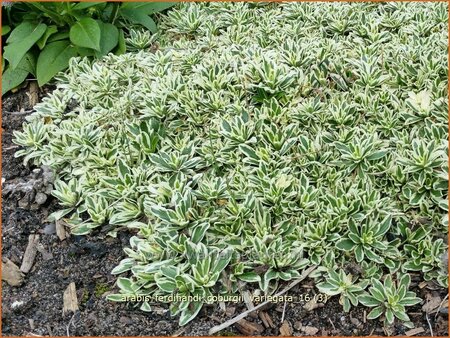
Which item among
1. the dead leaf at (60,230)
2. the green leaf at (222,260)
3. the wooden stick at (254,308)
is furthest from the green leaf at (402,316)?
the dead leaf at (60,230)

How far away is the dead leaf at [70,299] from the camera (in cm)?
335

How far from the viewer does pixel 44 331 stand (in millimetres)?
3285

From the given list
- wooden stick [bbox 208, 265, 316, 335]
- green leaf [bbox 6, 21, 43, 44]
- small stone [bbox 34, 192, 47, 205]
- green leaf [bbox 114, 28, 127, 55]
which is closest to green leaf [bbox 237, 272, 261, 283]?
wooden stick [bbox 208, 265, 316, 335]

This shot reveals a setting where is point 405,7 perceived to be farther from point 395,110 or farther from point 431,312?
point 431,312

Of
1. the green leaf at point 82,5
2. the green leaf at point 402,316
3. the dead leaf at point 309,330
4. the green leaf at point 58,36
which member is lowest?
the dead leaf at point 309,330

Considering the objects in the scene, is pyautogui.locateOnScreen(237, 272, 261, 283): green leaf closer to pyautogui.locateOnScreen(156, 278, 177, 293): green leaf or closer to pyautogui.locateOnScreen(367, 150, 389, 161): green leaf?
pyautogui.locateOnScreen(156, 278, 177, 293): green leaf

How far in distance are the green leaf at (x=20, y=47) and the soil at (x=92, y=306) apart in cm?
103

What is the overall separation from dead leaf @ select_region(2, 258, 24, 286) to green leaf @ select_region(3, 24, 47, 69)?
1.44 meters

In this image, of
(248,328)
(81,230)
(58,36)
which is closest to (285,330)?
(248,328)

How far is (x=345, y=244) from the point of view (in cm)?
327

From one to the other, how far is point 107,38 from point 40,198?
1.44 metres

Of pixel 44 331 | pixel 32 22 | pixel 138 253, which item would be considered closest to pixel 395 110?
pixel 138 253

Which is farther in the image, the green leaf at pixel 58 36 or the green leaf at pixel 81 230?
the green leaf at pixel 58 36

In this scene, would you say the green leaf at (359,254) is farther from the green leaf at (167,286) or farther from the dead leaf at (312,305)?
the green leaf at (167,286)
